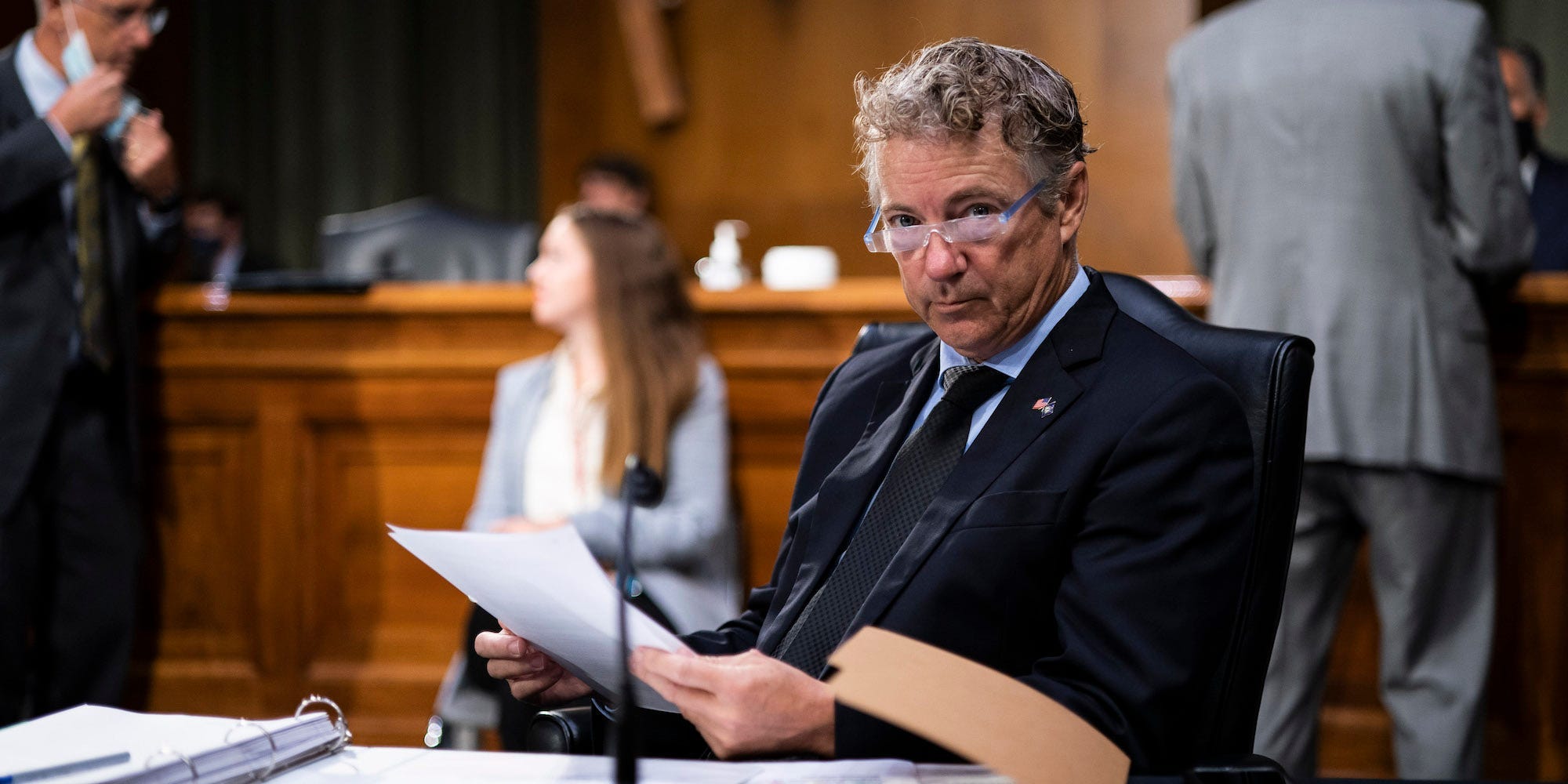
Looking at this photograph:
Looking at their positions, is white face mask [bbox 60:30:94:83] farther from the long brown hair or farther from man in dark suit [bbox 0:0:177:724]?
the long brown hair

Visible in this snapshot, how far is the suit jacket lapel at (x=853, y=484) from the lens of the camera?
1.31 meters

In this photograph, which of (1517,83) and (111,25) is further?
(1517,83)

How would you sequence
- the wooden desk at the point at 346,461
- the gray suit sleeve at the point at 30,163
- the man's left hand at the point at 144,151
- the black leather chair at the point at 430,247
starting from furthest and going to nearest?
the black leather chair at the point at 430,247 < the wooden desk at the point at 346,461 < the man's left hand at the point at 144,151 < the gray suit sleeve at the point at 30,163

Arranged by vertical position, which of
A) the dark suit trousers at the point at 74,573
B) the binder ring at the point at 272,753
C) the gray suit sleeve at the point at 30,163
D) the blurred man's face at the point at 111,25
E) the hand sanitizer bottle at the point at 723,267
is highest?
the blurred man's face at the point at 111,25

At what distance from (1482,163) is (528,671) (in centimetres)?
183

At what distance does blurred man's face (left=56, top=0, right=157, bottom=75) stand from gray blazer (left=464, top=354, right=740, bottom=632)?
1.00 m

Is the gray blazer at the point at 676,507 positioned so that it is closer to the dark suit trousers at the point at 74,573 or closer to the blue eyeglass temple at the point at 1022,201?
the dark suit trousers at the point at 74,573

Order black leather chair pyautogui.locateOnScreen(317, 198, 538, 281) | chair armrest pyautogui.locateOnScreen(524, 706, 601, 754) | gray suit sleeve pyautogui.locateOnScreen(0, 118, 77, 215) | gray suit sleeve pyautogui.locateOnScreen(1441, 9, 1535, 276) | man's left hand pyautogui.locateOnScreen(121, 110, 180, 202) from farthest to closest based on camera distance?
black leather chair pyautogui.locateOnScreen(317, 198, 538, 281) < man's left hand pyautogui.locateOnScreen(121, 110, 180, 202) < gray suit sleeve pyautogui.locateOnScreen(0, 118, 77, 215) < gray suit sleeve pyautogui.locateOnScreen(1441, 9, 1535, 276) < chair armrest pyautogui.locateOnScreen(524, 706, 601, 754)

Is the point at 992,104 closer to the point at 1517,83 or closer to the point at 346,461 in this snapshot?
the point at 346,461

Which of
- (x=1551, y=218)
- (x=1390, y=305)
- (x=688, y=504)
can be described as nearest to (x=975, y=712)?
(x=1390, y=305)

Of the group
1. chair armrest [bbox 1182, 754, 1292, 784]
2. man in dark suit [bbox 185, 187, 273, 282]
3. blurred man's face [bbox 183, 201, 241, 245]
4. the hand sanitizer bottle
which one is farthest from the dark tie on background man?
blurred man's face [bbox 183, 201, 241, 245]

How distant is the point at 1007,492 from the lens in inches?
46.1

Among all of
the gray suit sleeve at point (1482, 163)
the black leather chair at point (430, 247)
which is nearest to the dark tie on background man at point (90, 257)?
the black leather chair at point (430, 247)

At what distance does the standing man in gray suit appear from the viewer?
222 cm
